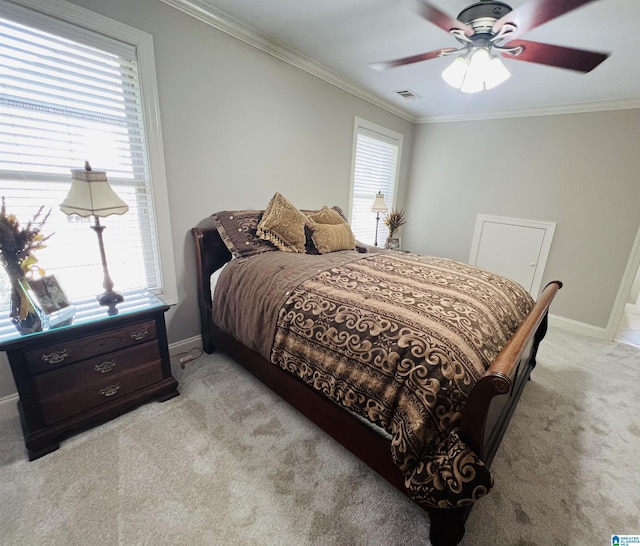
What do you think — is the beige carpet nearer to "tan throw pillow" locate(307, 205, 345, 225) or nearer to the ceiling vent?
"tan throw pillow" locate(307, 205, 345, 225)

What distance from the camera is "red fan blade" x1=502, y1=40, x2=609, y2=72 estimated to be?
1459 mm

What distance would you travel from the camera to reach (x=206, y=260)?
90.3 inches

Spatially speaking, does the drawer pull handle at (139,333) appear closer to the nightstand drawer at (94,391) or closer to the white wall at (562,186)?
the nightstand drawer at (94,391)

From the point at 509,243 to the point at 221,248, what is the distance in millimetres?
3468

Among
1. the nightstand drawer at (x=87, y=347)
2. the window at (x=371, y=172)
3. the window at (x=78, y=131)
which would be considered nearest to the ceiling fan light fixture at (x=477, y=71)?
the window at (x=371, y=172)

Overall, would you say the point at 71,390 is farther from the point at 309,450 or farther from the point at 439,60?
the point at 439,60

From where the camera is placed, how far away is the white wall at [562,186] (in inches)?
116

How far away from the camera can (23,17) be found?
4.76 feet

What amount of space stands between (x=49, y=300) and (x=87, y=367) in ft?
1.31

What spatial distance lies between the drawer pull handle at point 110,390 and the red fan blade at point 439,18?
2.50 metres

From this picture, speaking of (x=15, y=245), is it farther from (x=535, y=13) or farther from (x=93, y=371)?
(x=535, y=13)

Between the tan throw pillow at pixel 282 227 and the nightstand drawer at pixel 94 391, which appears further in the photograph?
the tan throw pillow at pixel 282 227

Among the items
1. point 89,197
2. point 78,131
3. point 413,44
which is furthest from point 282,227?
point 413,44

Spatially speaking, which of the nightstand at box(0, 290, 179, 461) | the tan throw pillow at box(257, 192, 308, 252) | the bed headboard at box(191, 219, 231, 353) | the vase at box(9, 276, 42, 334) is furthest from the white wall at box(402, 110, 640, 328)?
the vase at box(9, 276, 42, 334)
